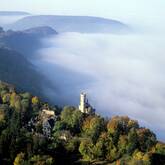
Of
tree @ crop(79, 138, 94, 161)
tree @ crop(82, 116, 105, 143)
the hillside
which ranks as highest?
the hillside

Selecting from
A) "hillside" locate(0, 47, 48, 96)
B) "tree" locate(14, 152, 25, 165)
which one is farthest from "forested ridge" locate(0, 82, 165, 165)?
"hillside" locate(0, 47, 48, 96)

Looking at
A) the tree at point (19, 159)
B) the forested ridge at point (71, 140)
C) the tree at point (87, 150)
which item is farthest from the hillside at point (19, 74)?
the tree at point (19, 159)

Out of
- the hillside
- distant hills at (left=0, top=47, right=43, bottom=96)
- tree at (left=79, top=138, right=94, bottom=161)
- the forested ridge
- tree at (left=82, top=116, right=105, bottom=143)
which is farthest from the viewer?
distant hills at (left=0, top=47, right=43, bottom=96)

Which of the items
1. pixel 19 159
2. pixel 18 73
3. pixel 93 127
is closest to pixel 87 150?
pixel 93 127

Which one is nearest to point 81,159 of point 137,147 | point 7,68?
point 137,147

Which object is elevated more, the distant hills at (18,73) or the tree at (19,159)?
the distant hills at (18,73)

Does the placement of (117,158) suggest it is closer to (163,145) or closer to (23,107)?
(163,145)

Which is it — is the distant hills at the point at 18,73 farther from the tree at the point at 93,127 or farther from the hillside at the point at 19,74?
the tree at the point at 93,127

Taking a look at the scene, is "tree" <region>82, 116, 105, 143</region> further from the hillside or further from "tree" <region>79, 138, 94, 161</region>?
the hillside
